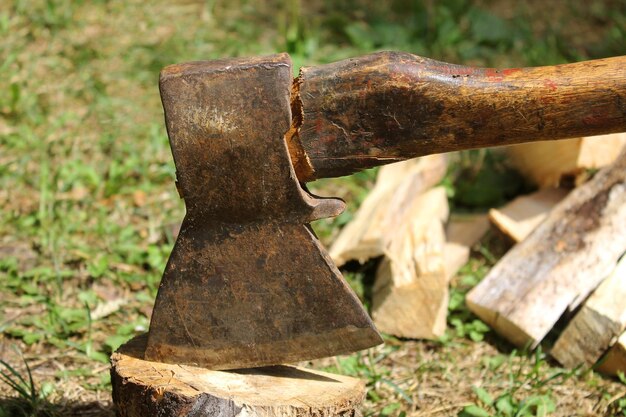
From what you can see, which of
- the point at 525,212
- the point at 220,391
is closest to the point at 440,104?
the point at 220,391

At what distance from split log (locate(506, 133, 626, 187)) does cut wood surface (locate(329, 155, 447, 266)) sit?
17.6 inches

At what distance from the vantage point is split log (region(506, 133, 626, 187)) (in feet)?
12.6

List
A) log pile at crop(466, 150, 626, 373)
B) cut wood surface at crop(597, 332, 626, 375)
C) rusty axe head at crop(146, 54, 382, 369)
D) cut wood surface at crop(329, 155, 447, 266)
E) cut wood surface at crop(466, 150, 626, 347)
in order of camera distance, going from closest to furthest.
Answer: rusty axe head at crop(146, 54, 382, 369)
cut wood surface at crop(597, 332, 626, 375)
log pile at crop(466, 150, 626, 373)
cut wood surface at crop(466, 150, 626, 347)
cut wood surface at crop(329, 155, 447, 266)

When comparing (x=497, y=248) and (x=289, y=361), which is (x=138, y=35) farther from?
(x=289, y=361)

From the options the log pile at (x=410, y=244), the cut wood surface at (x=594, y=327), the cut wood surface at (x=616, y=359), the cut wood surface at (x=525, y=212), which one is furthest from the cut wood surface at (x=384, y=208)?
the cut wood surface at (x=616, y=359)

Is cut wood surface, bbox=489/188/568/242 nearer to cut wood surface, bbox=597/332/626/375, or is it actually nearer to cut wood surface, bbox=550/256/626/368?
cut wood surface, bbox=550/256/626/368

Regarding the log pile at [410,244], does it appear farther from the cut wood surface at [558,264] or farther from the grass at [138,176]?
the cut wood surface at [558,264]

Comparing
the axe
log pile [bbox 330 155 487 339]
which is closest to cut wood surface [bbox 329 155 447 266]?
log pile [bbox 330 155 487 339]

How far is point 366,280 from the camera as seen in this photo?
379 cm

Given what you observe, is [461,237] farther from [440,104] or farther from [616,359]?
[440,104]

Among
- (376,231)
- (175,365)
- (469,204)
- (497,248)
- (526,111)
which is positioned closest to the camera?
(526,111)

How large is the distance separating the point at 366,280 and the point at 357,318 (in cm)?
147

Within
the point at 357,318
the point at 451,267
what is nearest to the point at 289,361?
Result: the point at 357,318

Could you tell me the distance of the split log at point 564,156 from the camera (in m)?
3.84
